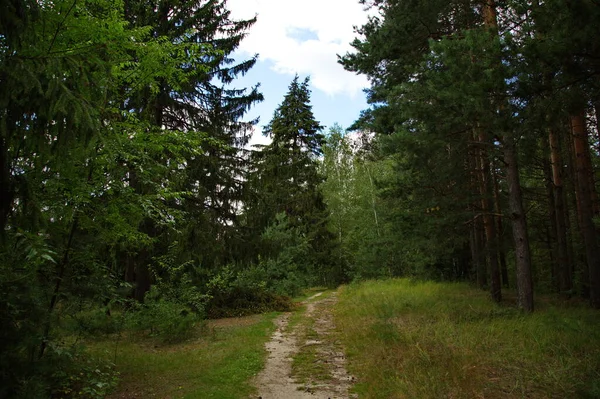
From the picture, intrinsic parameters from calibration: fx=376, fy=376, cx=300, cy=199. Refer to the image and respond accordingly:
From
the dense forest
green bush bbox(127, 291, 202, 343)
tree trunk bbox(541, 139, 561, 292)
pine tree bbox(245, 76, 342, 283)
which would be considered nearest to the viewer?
the dense forest

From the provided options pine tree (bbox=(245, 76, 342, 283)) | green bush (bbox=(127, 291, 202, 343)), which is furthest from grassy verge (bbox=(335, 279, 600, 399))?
pine tree (bbox=(245, 76, 342, 283))

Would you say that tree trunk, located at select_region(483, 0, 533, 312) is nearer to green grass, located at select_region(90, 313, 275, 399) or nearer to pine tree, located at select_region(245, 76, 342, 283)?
green grass, located at select_region(90, 313, 275, 399)

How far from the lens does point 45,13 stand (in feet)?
13.0

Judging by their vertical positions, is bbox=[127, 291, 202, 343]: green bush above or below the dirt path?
above

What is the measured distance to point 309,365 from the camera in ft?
22.4

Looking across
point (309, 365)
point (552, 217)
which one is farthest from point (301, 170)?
point (309, 365)

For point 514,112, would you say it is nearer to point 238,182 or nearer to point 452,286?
point 238,182

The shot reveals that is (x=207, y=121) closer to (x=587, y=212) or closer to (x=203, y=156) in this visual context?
(x=203, y=156)

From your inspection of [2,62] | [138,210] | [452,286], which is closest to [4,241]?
[2,62]

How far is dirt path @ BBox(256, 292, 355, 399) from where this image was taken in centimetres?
541

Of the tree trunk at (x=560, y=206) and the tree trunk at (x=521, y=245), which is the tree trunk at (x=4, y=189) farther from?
the tree trunk at (x=560, y=206)

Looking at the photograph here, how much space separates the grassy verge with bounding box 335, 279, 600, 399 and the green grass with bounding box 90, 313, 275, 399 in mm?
1925

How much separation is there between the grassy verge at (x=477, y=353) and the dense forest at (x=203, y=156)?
187 centimetres

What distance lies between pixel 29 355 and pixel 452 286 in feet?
49.4
